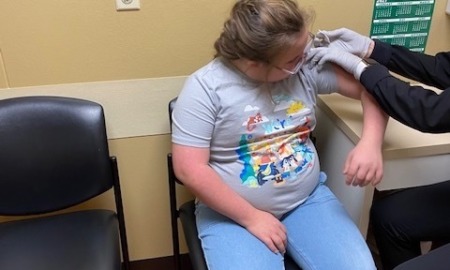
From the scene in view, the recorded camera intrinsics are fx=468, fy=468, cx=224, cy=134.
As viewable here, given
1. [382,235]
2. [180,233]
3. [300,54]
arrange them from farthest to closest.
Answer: [180,233] → [382,235] → [300,54]

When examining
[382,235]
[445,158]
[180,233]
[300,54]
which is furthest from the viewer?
[180,233]

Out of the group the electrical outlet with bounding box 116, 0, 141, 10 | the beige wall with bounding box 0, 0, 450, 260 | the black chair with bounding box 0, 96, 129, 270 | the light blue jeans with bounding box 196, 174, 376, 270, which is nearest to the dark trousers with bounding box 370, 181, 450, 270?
the light blue jeans with bounding box 196, 174, 376, 270

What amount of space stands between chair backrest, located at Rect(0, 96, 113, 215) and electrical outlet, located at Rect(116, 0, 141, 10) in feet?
1.01

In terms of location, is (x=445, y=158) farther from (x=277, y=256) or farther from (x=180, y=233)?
(x=180, y=233)

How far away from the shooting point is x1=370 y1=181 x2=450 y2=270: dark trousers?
4.55 feet

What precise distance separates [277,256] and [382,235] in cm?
43

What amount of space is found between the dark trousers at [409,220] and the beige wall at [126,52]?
595mm

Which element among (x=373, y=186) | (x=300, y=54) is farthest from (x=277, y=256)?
(x=300, y=54)

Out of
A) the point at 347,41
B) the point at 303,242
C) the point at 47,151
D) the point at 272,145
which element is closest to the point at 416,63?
the point at 347,41

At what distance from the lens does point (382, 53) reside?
1.45 m

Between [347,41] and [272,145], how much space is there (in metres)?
0.43

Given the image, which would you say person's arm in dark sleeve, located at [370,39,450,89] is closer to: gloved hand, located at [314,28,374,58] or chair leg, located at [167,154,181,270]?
gloved hand, located at [314,28,374,58]

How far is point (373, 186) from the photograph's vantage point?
1.31 metres

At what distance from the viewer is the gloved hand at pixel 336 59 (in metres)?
1.33
